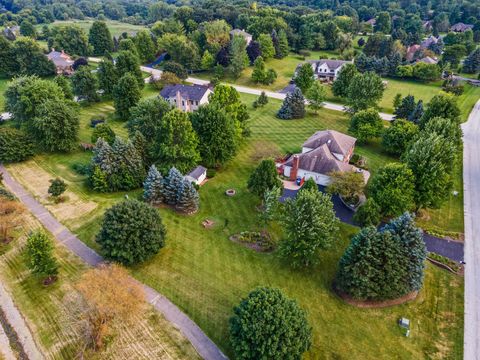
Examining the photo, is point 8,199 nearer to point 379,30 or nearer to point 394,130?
point 394,130

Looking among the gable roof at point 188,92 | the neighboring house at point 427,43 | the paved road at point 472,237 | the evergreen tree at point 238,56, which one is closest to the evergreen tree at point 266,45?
the evergreen tree at point 238,56

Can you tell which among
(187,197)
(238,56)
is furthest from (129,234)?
(238,56)

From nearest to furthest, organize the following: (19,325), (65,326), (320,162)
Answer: (65,326), (19,325), (320,162)

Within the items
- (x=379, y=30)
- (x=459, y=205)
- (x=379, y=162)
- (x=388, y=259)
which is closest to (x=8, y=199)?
(x=388, y=259)

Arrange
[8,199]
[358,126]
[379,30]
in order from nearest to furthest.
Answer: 1. [8,199]
2. [358,126]
3. [379,30]

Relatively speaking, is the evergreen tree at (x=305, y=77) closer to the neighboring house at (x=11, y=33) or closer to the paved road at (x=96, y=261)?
the paved road at (x=96, y=261)

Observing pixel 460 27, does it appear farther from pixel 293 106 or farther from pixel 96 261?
pixel 96 261
